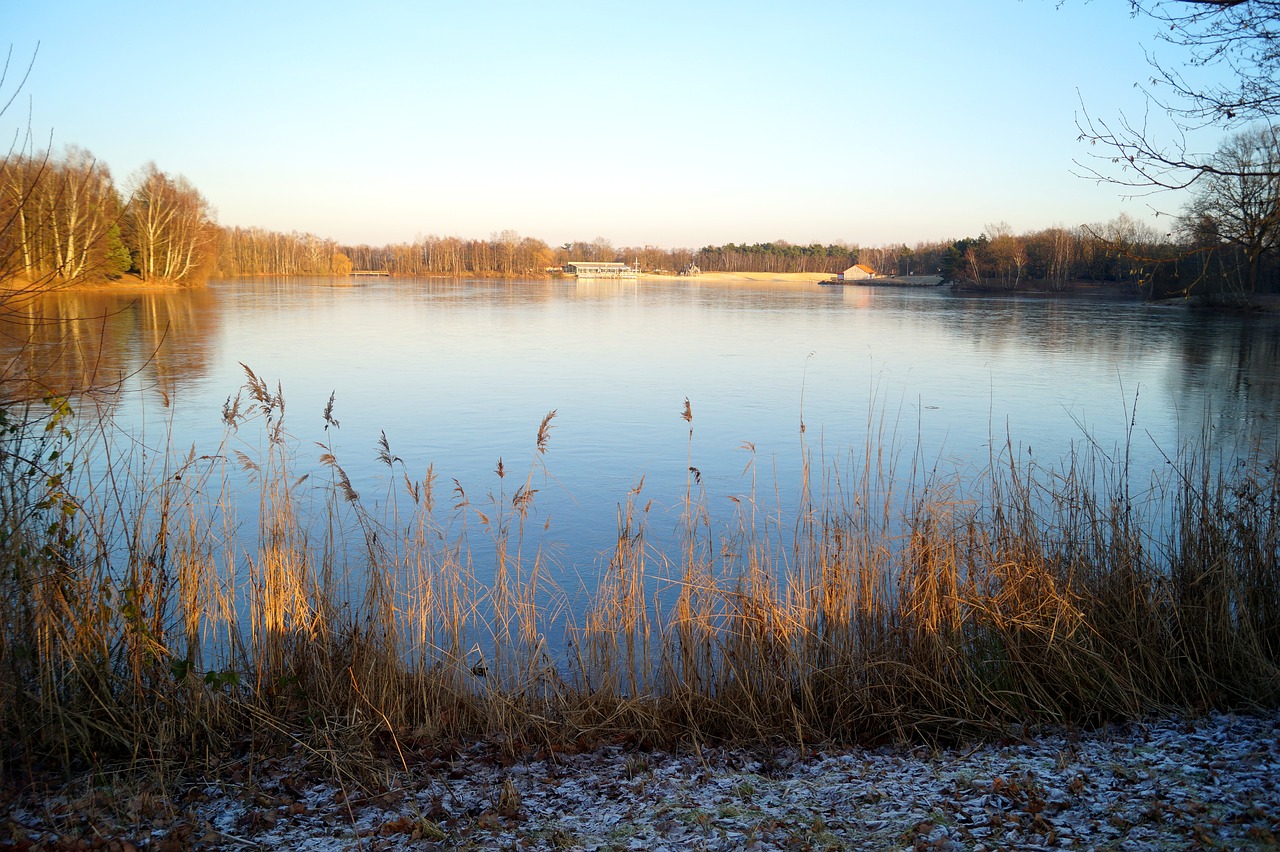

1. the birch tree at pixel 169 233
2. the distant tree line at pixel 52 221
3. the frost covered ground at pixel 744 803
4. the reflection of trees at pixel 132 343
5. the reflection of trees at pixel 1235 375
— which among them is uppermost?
the birch tree at pixel 169 233

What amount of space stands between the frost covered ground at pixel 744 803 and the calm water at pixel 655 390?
7.23 feet

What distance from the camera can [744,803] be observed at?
350 centimetres

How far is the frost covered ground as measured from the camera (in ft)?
10.3

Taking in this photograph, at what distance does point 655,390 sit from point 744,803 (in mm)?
12809

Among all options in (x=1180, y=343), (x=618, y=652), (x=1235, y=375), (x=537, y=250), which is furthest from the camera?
(x=537, y=250)

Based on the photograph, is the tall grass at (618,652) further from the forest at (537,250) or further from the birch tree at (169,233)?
the birch tree at (169,233)

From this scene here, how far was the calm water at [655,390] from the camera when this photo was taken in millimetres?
9945

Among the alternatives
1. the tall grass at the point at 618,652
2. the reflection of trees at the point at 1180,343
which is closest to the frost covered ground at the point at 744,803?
the tall grass at the point at 618,652

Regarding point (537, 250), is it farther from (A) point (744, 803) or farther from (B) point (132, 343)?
(A) point (744, 803)

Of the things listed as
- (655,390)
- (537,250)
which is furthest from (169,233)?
(537,250)

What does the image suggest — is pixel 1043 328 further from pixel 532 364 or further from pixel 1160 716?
pixel 1160 716

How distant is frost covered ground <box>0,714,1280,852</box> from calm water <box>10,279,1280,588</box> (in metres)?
2.20

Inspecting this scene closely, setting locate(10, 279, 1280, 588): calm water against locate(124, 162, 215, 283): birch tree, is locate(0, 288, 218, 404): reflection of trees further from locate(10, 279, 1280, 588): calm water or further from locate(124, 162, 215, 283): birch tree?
locate(124, 162, 215, 283): birch tree

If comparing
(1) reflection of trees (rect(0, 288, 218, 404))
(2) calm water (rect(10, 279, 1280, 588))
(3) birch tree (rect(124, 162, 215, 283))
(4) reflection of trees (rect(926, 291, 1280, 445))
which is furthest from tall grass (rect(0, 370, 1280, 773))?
(3) birch tree (rect(124, 162, 215, 283))
